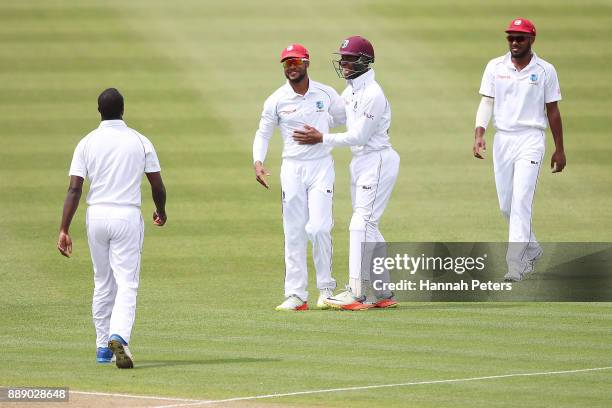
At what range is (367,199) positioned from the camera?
37.0 ft

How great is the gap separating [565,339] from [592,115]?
11.3 m

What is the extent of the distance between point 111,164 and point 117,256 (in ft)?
1.93

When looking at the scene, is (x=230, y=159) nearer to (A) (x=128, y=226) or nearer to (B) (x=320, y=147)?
(B) (x=320, y=147)

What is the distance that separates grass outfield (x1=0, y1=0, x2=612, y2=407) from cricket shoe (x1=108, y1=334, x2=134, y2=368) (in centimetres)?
8

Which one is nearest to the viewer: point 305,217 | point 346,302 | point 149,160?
point 149,160

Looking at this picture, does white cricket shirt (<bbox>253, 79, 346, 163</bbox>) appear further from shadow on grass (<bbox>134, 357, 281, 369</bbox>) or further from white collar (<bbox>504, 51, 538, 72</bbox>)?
shadow on grass (<bbox>134, 357, 281, 369</bbox>)

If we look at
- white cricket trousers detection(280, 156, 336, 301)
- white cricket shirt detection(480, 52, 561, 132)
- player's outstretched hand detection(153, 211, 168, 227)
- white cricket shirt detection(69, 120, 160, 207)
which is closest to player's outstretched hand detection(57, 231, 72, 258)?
white cricket shirt detection(69, 120, 160, 207)

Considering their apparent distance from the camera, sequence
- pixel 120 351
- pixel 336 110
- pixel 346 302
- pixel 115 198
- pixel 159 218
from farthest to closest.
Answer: pixel 336 110 → pixel 346 302 → pixel 159 218 → pixel 115 198 → pixel 120 351

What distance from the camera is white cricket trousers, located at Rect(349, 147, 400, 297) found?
1126 cm

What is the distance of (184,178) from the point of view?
18172 millimetres

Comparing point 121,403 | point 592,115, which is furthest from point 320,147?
point 592,115

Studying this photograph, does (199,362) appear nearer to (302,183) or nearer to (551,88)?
(302,183)

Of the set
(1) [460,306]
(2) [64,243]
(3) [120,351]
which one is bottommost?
(1) [460,306]

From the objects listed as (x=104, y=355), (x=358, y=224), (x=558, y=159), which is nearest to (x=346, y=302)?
(x=358, y=224)
